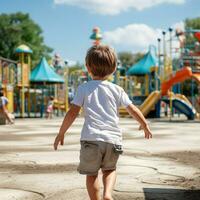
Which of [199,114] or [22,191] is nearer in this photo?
[22,191]

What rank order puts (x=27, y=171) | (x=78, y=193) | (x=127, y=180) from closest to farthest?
(x=78, y=193), (x=127, y=180), (x=27, y=171)

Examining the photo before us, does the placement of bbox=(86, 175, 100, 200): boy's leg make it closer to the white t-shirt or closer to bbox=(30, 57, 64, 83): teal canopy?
the white t-shirt

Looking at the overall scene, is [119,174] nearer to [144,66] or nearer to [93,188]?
[93,188]

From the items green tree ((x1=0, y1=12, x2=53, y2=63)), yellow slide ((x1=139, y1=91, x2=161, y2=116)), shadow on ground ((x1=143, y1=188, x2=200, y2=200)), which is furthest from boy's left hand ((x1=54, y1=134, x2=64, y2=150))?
green tree ((x1=0, y1=12, x2=53, y2=63))

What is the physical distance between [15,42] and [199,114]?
47.0m

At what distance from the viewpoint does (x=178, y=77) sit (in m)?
26.8

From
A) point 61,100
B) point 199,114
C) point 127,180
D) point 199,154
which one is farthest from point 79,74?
point 127,180

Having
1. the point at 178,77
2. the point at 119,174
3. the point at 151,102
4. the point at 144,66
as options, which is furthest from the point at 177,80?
the point at 119,174

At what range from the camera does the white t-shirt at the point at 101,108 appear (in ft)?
13.4

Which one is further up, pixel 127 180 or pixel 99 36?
pixel 99 36

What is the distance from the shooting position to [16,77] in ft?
104

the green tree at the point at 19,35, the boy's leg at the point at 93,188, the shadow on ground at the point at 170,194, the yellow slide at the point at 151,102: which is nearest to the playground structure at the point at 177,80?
the yellow slide at the point at 151,102

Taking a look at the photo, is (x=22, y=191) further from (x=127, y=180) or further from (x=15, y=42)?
(x=15, y=42)

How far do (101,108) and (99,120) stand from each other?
0.11 meters
